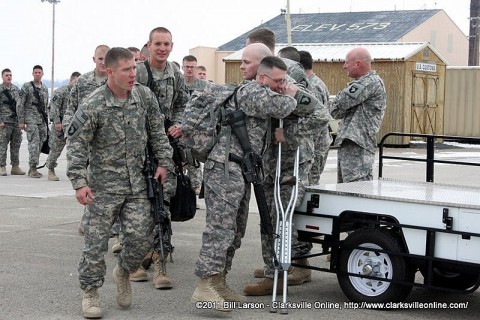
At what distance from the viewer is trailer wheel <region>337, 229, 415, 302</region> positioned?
21.2 ft

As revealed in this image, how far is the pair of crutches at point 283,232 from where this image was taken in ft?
21.2

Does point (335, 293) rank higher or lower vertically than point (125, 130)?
lower

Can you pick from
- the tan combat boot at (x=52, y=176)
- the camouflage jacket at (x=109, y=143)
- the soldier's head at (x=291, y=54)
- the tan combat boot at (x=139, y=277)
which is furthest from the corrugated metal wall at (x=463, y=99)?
the camouflage jacket at (x=109, y=143)

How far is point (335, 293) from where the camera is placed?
283 inches

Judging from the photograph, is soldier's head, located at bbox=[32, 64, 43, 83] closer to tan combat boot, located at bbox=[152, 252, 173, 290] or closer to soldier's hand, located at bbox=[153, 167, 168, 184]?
tan combat boot, located at bbox=[152, 252, 173, 290]

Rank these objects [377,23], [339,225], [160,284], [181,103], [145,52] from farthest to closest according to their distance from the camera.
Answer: [377,23] < [145,52] < [181,103] < [160,284] < [339,225]

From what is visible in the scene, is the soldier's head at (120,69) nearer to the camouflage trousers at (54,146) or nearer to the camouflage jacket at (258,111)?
the camouflage jacket at (258,111)

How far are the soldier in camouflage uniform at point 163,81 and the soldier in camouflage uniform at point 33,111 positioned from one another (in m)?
8.93

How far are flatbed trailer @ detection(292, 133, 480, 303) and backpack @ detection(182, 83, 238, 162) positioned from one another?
3.21 feet

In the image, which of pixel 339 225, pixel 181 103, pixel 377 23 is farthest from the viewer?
pixel 377 23

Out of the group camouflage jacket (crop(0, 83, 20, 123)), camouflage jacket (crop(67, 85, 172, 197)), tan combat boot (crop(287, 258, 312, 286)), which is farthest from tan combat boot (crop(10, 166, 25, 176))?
camouflage jacket (crop(67, 85, 172, 197))

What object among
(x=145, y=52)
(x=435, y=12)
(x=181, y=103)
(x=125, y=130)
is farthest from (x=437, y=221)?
(x=435, y=12)

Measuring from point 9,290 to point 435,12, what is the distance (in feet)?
158

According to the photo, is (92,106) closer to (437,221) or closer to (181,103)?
(181,103)
